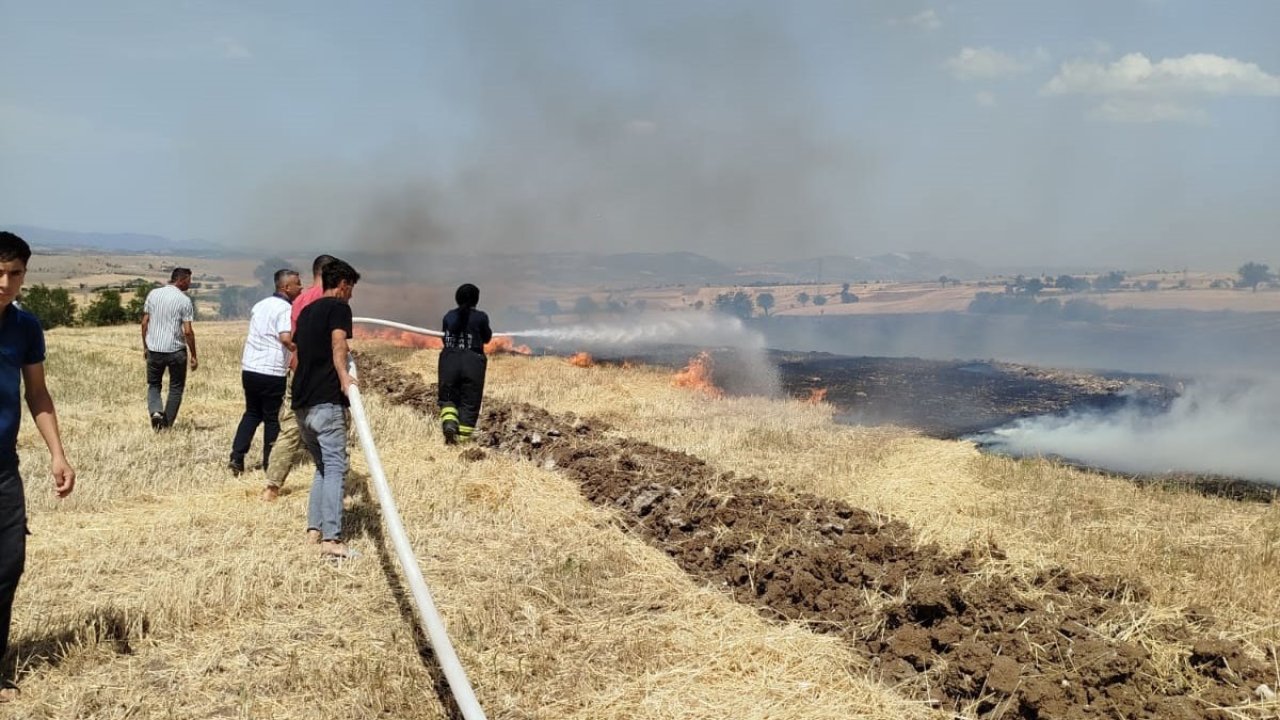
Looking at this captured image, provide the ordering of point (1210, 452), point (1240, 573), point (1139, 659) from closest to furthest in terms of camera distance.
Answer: point (1139, 659) → point (1240, 573) → point (1210, 452)

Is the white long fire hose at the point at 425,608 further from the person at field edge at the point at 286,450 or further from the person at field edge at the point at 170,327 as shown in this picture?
the person at field edge at the point at 170,327

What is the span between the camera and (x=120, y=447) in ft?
31.3

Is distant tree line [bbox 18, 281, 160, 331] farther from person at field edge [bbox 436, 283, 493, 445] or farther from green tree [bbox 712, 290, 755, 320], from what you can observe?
person at field edge [bbox 436, 283, 493, 445]

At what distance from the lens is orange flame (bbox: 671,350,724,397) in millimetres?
18188

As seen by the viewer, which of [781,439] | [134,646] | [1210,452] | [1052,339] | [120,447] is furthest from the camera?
[1052,339]

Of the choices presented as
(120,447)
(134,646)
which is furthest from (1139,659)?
(120,447)

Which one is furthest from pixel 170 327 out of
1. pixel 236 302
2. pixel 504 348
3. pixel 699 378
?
pixel 236 302

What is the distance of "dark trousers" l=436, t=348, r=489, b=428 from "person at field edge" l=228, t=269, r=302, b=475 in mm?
1894

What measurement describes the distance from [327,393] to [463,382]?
3.63 metres

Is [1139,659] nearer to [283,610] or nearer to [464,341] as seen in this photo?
[283,610]

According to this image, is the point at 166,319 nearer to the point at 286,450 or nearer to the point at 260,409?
the point at 260,409

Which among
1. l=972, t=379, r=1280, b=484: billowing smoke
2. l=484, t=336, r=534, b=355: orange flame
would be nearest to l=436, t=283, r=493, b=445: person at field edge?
l=972, t=379, r=1280, b=484: billowing smoke

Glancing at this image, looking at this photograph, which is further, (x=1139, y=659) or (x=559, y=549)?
(x=559, y=549)

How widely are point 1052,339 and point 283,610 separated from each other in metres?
38.7
